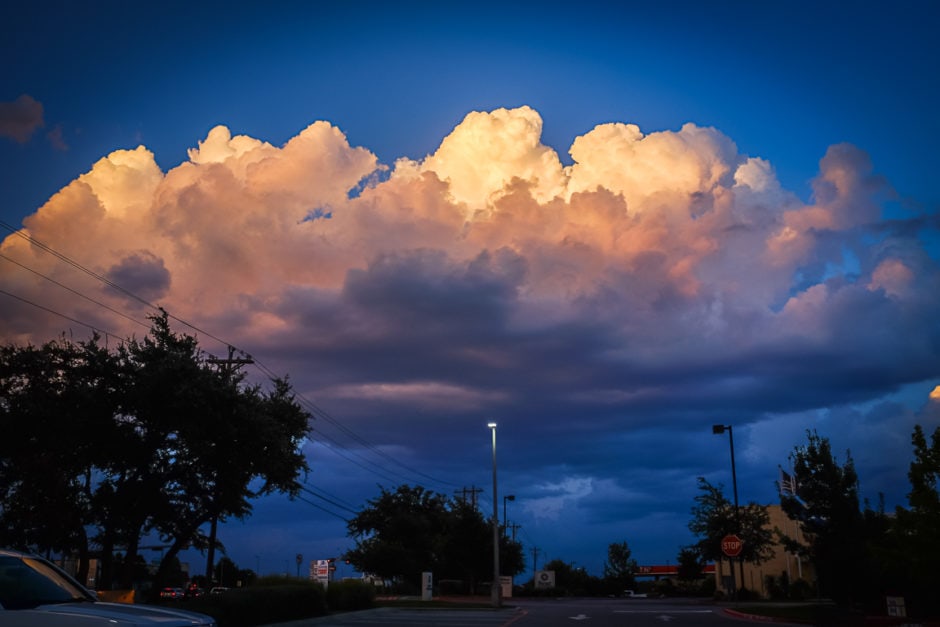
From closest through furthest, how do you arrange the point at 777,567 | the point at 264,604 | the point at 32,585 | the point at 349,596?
1. the point at 32,585
2. the point at 264,604
3. the point at 349,596
4. the point at 777,567

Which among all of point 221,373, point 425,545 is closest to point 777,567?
point 425,545

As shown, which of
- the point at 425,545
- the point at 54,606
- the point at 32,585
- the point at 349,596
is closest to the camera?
the point at 54,606

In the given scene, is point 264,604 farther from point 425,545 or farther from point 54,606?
point 425,545

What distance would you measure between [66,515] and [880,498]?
102 ft

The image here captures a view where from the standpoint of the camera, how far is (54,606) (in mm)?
7617

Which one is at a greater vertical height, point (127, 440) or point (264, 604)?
point (127, 440)

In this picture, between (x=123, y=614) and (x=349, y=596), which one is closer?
(x=123, y=614)

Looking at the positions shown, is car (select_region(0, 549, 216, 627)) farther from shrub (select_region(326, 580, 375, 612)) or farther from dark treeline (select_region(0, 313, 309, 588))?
shrub (select_region(326, 580, 375, 612))

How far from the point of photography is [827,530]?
3400 cm

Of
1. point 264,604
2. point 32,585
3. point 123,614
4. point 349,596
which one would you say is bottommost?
point 349,596

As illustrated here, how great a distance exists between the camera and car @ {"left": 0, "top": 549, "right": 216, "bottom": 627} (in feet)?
23.7

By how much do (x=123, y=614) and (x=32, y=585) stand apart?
59.0 inches

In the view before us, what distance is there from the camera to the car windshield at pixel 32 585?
26.1 feet

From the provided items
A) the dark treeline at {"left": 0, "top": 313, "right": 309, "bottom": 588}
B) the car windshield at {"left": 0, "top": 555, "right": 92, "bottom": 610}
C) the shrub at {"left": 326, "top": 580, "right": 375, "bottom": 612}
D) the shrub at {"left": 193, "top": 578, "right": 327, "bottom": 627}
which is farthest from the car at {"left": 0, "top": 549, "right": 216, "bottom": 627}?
the shrub at {"left": 326, "top": 580, "right": 375, "bottom": 612}
